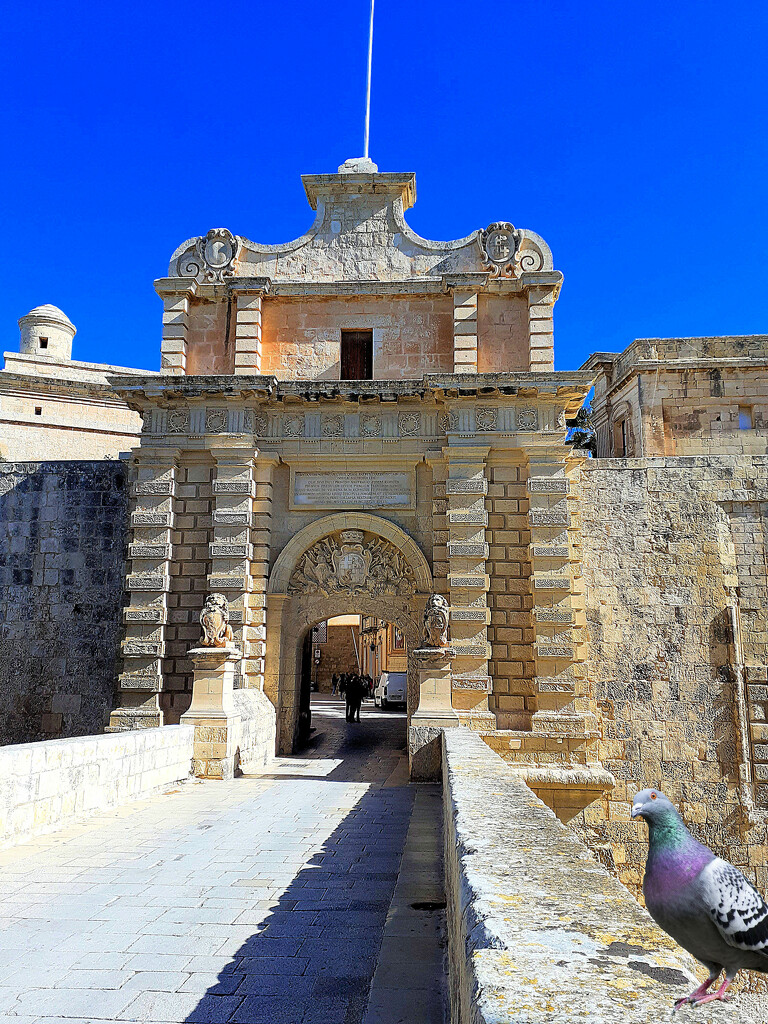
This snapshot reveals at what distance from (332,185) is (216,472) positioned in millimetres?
5776

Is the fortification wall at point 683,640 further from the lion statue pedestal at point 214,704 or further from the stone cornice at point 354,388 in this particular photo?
the lion statue pedestal at point 214,704

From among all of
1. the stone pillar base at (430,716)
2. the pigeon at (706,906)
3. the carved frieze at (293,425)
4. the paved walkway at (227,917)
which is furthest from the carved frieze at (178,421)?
the pigeon at (706,906)

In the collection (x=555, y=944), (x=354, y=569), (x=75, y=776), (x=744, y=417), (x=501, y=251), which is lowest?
(x=75, y=776)

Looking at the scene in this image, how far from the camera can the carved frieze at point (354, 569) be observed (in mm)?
13141

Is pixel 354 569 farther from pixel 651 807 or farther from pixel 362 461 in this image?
pixel 651 807

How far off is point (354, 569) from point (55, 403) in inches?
433

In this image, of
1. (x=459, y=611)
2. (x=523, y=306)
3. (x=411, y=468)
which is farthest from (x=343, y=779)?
(x=523, y=306)

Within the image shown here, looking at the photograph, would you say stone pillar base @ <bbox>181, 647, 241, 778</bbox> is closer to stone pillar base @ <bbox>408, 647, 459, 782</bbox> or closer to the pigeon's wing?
stone pillar base @ <bbox>408, 647, 459, 782</bbox>

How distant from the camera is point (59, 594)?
14.2m

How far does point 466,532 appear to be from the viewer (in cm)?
1248

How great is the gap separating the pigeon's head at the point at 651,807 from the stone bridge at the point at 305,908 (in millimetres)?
287

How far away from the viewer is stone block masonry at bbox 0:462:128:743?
13875mm

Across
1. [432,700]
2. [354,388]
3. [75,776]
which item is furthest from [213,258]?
[75,776]

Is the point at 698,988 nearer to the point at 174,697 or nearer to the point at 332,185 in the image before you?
the point at 174,697
